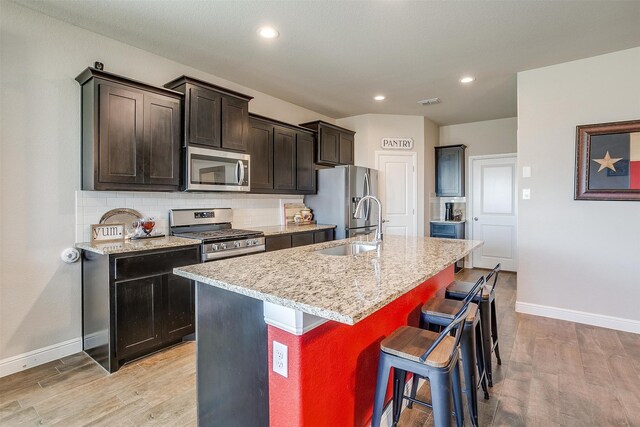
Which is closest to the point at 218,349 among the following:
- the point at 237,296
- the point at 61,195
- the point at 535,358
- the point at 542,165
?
the point at 237,296

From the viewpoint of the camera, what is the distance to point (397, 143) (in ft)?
17.4

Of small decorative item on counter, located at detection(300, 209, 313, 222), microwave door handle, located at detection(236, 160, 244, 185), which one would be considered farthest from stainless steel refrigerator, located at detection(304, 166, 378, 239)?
microwave door handle, located at detection(236, 160, 244, 185)

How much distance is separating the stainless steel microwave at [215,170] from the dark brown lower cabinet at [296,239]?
24.8 inches

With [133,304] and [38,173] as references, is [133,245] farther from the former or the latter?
[38,173]

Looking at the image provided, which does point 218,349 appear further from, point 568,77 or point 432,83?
point 568,77

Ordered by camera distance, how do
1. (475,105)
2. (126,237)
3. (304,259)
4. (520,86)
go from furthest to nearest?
(475,105), (520,86), (126,237), (304,259)

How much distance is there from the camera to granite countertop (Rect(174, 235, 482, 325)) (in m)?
1.08

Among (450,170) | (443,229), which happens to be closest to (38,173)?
(443,229)

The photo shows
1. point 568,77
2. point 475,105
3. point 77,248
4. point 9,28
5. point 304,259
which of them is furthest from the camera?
point 475,105

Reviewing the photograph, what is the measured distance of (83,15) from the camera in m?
2.49

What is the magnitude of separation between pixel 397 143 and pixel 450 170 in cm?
129

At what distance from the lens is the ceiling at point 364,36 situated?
7.85ft

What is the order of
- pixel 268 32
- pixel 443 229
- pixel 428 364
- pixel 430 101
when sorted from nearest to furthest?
pixel 428 364 → pixel 268 32 → pixel 430 101 → pixel 443 229

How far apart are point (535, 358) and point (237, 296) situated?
2.44 m
